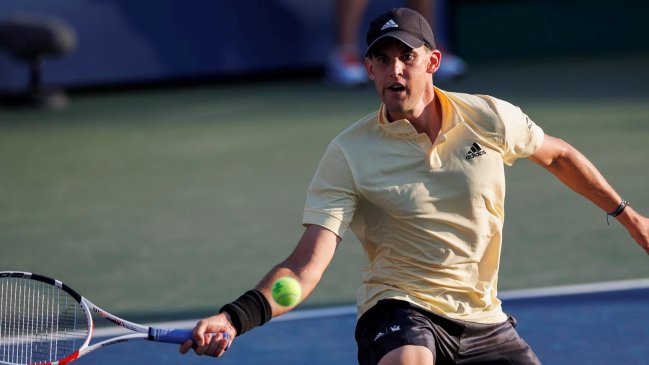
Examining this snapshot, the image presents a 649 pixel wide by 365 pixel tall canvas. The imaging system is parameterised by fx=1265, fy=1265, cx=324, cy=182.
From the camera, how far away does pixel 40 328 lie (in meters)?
4.38

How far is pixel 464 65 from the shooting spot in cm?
1348

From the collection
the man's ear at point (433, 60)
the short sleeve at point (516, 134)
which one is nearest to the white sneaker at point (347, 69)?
the short sleeve at point (516, 134)

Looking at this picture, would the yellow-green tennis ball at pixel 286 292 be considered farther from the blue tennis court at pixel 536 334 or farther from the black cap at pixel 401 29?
the blue tennis court at pixel 536 334

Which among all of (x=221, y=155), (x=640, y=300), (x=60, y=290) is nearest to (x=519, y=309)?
(x=640, y=300)

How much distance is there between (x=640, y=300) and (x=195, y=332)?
9.55ft

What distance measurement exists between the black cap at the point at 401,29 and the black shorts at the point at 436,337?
864 mm

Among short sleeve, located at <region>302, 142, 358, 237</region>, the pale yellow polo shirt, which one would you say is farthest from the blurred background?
short sleeve, located at <region>302, 142, 358, 237</region>

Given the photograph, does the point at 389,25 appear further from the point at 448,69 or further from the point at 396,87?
the point at 448,69

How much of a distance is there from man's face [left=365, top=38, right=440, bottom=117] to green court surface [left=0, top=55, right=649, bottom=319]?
218 centimetres

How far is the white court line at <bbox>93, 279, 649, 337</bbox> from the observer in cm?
588

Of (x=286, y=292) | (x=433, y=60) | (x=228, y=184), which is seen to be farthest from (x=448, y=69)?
(x=286, y=292)

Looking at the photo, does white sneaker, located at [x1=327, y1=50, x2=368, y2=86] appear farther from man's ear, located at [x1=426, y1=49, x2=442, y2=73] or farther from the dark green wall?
man's ear, located at [x1=426, y1=49, x2=442, y2=73]

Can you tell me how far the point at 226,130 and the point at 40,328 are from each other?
6524 millimetres

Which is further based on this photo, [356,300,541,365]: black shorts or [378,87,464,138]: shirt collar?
[378,87,464,138]: shirt collar
